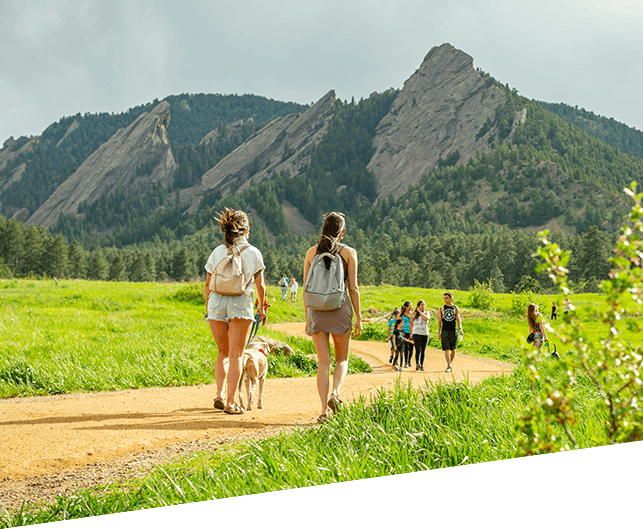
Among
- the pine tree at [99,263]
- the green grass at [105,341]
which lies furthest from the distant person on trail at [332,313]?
the pine tree at [99,263]

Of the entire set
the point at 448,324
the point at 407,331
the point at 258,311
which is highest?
the point at 258,311

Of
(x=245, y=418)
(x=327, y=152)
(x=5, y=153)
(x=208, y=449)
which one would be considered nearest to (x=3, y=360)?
(x=245, y=418)

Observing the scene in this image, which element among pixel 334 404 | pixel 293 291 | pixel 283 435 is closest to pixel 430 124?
pixel 293 291

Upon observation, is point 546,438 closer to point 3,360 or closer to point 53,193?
point 53,193

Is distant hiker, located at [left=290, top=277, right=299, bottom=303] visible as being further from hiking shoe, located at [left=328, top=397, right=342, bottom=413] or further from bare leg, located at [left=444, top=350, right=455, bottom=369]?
hiking shoe, located at [left=328, top=397, right=342, bottom=413]

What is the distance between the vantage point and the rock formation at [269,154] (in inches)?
3263

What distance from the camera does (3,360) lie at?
723 cm

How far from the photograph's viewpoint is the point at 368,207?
55.5m

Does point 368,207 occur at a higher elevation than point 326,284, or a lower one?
higher

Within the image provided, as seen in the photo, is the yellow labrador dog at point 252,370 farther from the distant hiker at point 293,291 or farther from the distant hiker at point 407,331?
the distant hiker at point 293,291

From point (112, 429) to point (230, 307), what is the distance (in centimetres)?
161

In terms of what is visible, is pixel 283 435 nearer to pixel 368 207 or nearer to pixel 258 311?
pixel 258 311

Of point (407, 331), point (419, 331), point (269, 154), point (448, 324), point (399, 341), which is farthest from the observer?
point (269, 154)

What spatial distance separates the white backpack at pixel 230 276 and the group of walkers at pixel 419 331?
264 inches
